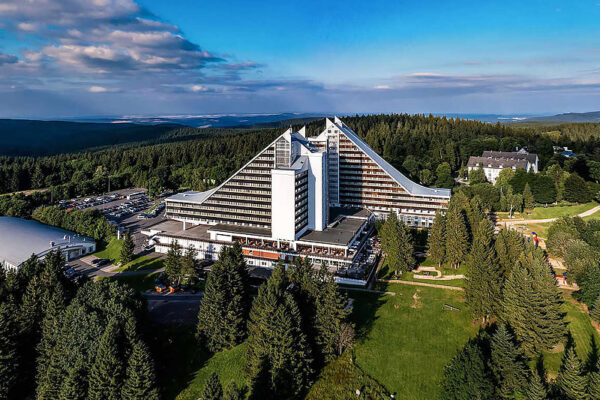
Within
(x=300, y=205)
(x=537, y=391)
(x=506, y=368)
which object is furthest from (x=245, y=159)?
(x=537, y=391)

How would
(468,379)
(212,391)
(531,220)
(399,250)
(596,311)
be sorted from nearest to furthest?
1. (212,391)
2. (468,379)
3. (596,311)
4. (399,250)
5. (531,220)

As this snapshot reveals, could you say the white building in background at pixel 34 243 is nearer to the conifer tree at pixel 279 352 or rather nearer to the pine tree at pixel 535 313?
the conifer tree at pixel 279 352

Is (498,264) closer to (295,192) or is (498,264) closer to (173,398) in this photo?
(295,192)

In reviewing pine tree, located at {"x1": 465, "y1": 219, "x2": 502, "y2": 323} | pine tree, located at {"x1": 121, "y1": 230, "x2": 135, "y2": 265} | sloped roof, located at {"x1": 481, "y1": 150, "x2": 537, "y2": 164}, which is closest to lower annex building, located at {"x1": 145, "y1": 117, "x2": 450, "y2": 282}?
pine tree, located at {"x1": 121, "y1": 230, "x2": 135, "y2": 265}

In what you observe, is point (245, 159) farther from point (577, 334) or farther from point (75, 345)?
point (577, 334)

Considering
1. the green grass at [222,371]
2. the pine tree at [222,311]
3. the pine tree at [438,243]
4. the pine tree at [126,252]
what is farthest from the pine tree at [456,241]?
the pine tree at [126,252]
